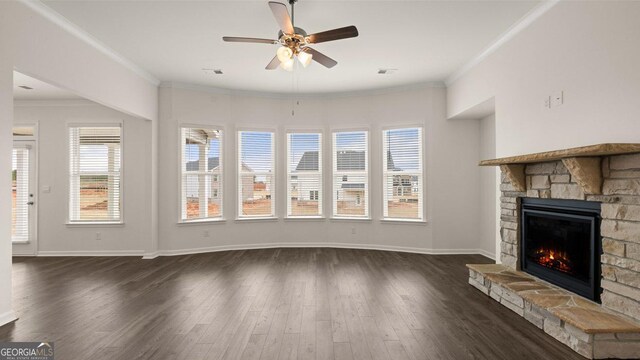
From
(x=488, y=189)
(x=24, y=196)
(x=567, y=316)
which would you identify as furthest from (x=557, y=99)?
(x=24, y=196)

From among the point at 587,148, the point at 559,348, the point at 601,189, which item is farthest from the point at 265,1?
the point at 559,348

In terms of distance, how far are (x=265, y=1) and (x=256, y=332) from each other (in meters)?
3.13

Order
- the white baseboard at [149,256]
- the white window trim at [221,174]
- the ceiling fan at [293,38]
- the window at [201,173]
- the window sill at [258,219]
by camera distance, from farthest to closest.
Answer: the window sill at [258,219] → the window at [201,173] → the white window trim at [221,174] → the white baseboard at [149,256] → the ceiling fan at [293,38]

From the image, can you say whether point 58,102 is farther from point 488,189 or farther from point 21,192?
point 488,189

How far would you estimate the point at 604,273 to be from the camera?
2.67 m

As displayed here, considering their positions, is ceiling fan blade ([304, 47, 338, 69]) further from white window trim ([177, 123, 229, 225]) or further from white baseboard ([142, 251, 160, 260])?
white baseboard ([142, 251, 160, 260])

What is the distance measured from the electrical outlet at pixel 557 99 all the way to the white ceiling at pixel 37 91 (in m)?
6.59

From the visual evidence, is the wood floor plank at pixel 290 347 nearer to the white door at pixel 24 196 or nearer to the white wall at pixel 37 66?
the white wall at pixel 37 66

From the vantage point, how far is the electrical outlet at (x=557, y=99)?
3205mm

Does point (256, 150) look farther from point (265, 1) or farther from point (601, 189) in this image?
point (601, 189)

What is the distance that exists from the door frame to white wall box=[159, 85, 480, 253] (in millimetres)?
2341

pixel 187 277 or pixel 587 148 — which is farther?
pixel 187 277

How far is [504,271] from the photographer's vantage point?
12.4 feet

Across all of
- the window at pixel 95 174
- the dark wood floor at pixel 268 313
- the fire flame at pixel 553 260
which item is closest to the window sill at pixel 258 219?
the dark wood floor at pixel 268 313
